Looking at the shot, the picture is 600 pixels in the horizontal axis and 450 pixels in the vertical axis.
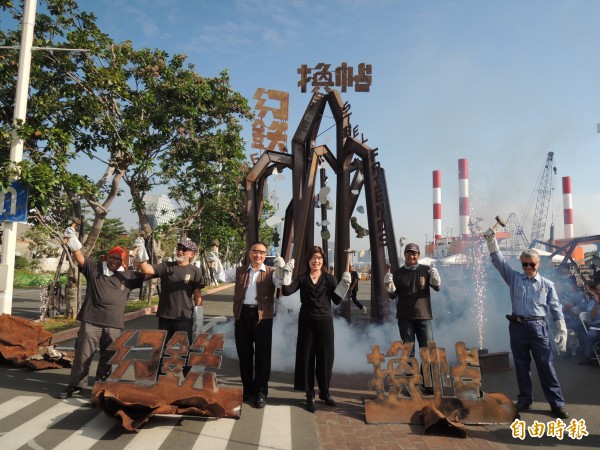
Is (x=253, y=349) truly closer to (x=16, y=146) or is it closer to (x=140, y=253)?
(x=140, y=253)

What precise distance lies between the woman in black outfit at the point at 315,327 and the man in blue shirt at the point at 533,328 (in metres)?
1.85

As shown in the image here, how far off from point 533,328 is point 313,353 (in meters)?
2.28

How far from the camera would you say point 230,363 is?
681 cm

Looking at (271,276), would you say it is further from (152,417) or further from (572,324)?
(572,324)

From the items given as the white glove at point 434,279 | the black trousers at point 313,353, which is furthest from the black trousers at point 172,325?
the white glove at point 434,279

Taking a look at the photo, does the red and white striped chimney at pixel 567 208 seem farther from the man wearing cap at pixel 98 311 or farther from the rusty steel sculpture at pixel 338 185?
the man wearing cap at pixel 98 311

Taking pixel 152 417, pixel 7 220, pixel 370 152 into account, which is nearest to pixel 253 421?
pixel 152 417

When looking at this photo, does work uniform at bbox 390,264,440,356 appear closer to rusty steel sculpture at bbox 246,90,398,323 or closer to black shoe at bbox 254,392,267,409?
black shoe at bbox 254,392,267,409

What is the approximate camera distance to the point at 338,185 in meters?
9.41

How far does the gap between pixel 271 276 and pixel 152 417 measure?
1807 millimetres

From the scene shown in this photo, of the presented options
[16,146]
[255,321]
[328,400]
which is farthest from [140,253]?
[16,146]

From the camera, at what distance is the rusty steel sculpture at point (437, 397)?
4363 millimetres

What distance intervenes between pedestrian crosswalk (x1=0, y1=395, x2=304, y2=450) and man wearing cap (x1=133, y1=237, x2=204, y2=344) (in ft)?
3.71

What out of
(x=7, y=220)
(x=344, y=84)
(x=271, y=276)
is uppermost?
(x=344, y=84)
